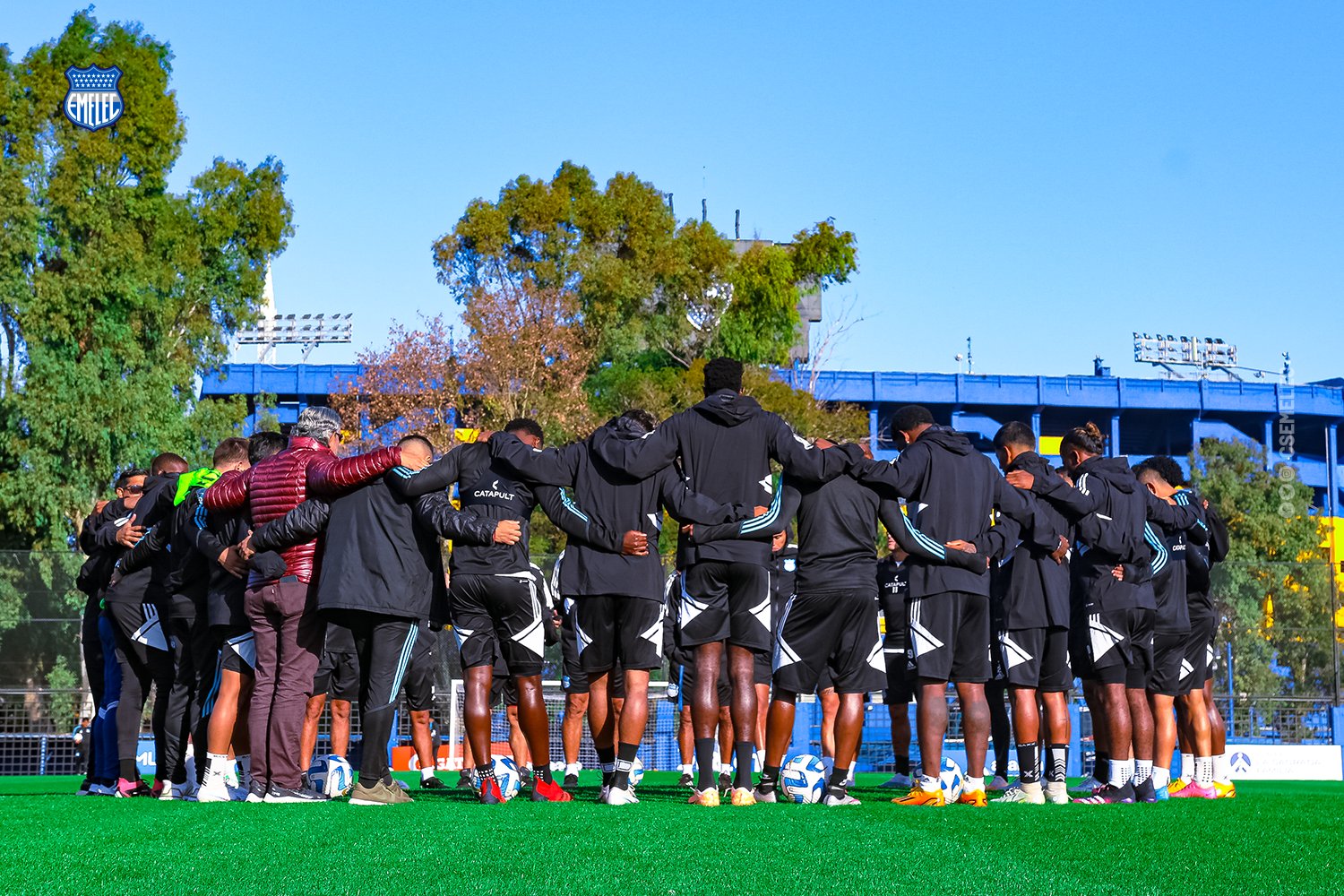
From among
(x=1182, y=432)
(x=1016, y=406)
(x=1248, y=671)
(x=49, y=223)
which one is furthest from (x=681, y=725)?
(x=1182, y=432)

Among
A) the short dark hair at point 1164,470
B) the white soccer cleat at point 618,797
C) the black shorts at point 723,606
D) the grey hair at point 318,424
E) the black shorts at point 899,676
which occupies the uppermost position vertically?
the grey hair at point 318,424

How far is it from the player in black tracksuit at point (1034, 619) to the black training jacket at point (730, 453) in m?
1.54

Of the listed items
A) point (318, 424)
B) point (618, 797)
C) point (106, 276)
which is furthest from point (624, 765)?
point (106, 276)

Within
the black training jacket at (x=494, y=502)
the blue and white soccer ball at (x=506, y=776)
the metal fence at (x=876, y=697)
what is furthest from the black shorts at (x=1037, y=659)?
the metal fence at (x=876, y=697)

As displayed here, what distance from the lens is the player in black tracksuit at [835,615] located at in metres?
8.21

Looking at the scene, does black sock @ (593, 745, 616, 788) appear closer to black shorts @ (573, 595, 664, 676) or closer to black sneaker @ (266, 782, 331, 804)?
black shorts @ (573, 595, 664, 676)

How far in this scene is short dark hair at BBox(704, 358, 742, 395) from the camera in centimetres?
812

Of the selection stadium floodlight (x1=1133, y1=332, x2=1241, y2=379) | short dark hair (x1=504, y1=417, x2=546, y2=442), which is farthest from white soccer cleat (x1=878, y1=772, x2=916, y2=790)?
stadium floodlight (x1=1133, y1=332, x2=1241, y2=379)

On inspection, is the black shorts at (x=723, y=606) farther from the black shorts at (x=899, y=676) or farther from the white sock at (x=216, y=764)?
the white sock at (x=216, y=764)

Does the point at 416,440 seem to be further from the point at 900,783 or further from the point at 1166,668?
the point at 1166,668

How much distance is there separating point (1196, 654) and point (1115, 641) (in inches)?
59.6

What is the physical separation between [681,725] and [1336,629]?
36.4 feet

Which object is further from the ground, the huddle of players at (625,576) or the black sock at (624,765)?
the huddle of players at (625,576)

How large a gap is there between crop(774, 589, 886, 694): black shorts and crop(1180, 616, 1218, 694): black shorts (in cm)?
311
